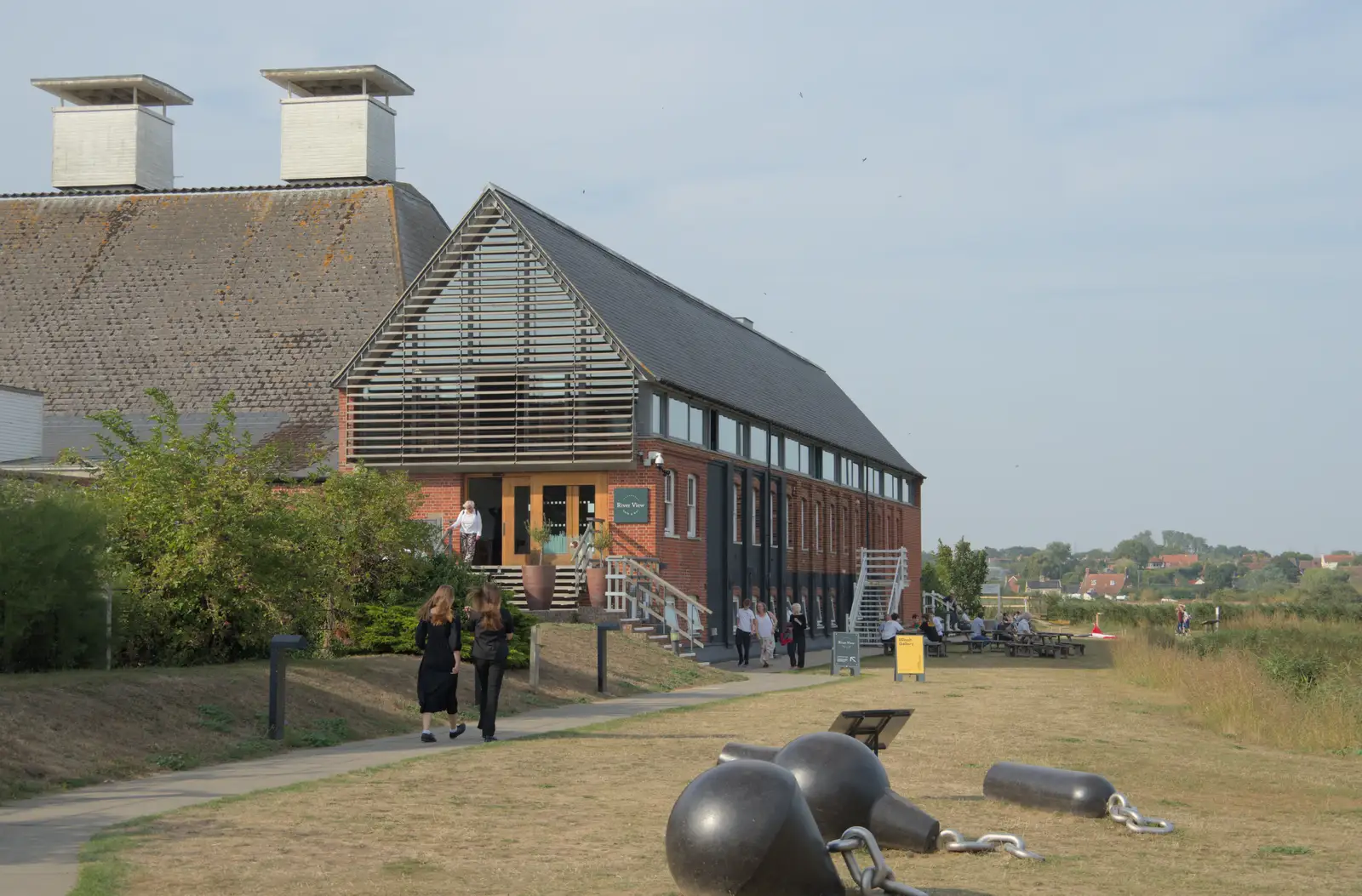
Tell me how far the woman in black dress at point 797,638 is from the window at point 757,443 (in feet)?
29.0

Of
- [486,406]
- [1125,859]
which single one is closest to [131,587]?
[1125,859]

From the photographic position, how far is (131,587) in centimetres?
1900

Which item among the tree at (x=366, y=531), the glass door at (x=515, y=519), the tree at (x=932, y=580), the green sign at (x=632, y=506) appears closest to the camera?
the tree at (x=366, y=531)

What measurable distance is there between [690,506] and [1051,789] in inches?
1087

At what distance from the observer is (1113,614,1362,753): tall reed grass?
20.2 metres

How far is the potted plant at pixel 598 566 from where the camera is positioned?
34.4 m

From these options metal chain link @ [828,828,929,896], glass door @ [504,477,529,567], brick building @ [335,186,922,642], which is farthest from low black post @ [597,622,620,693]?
metal chain link @ [828,828,929,896]

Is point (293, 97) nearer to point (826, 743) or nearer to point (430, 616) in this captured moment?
point (430, 616)

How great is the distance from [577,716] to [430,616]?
14.3 ft

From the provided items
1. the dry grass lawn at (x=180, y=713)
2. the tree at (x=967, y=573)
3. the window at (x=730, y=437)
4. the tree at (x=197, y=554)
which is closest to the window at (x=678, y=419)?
the window at (x=730, y=437)

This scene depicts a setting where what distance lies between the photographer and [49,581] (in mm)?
17078

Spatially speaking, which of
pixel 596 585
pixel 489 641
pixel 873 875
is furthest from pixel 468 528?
pixel 873 875

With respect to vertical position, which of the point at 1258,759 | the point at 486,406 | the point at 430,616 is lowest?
the point at 1258,759

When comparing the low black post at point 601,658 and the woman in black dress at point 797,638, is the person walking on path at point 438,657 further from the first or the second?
the woman in black dress at point 797,638
